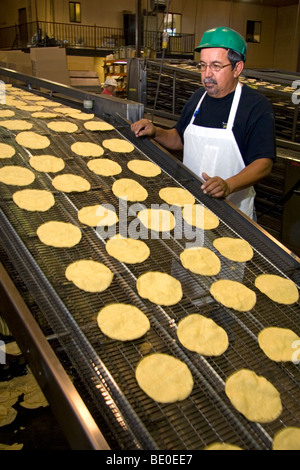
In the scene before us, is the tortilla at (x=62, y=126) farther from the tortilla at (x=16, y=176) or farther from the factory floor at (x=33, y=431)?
the factory floor at (x=33, y=431)

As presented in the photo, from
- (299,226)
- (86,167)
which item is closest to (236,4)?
(299,226)

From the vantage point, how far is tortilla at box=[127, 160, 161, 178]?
7.33 feet

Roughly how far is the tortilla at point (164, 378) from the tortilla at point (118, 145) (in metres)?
1.51

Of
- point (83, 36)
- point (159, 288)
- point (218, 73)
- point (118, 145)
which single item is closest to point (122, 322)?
point (159, 288)

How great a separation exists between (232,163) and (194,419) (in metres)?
1.80

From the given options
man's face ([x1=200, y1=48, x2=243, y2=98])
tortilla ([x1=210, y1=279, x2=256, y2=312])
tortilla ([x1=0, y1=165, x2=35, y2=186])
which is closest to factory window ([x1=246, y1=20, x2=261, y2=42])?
man's face ([x1=200, y1=48, x2=243, y2=98])

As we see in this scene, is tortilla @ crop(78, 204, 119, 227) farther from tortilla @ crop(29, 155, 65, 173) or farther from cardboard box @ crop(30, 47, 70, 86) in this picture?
cardboard box @ crop(30, 47, 70, 86)

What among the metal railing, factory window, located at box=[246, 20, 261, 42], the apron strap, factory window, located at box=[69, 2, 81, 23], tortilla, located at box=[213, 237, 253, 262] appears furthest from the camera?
factory window, located at box=[246, 20, 261, 42]

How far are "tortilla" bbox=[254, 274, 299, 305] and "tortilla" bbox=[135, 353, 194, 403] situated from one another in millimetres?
541

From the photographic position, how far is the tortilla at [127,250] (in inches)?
64.7

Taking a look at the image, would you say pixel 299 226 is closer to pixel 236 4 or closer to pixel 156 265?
pixel 156 265

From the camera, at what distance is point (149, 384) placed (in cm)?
117

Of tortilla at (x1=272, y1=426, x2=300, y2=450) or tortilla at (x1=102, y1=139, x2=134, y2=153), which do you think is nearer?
tortilla at (x1=272, y1=426, x2=300, y2=450)

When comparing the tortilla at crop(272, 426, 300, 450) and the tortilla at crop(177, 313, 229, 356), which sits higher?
the tortilla at crop(177, 313, 229, 356)
